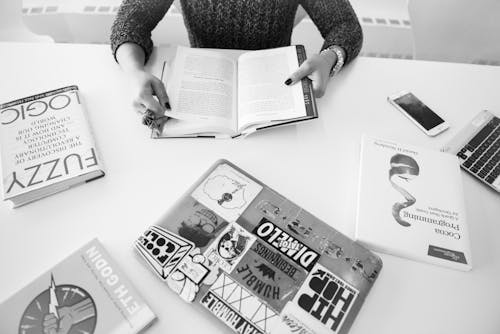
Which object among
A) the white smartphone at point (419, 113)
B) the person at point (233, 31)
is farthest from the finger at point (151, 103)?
the white smartphone at point (419, 113)

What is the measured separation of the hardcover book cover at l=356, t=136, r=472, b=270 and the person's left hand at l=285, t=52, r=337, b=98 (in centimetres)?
16

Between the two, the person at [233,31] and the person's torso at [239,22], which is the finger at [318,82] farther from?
the person's torso at [239,22]

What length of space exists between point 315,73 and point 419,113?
0.26 m

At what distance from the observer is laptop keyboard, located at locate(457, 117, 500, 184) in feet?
2.18

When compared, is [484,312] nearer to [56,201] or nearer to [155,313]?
[155,313]

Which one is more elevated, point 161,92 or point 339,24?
point 339,24

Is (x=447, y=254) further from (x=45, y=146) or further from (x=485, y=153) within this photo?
(x=45, y=146)

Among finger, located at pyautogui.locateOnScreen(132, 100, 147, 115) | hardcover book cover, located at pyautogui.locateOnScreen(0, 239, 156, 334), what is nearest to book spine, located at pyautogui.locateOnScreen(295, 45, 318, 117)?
finger, located at pyautogui.locateOnScreen(132, 100, 147, 115)

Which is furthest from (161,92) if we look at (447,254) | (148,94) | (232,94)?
(447,254)

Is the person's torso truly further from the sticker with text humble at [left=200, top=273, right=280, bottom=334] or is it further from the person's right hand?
the sticker with text humble at [left=200, top=273, right=280, bottom=334]

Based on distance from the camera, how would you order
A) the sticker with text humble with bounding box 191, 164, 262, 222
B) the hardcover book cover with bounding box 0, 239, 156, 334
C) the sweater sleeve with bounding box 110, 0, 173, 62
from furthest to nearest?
the sweater sleeve with bounding box 110, 0, 173, 62
the sticker with text humble with bounding box 191, 164, 262, 222
the hardcover book cover with bounding box 0, 239, 156, 334

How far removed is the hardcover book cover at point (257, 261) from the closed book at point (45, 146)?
0.21 meters

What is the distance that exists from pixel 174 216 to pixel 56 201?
0.77 ft

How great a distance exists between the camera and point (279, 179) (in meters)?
0.65
